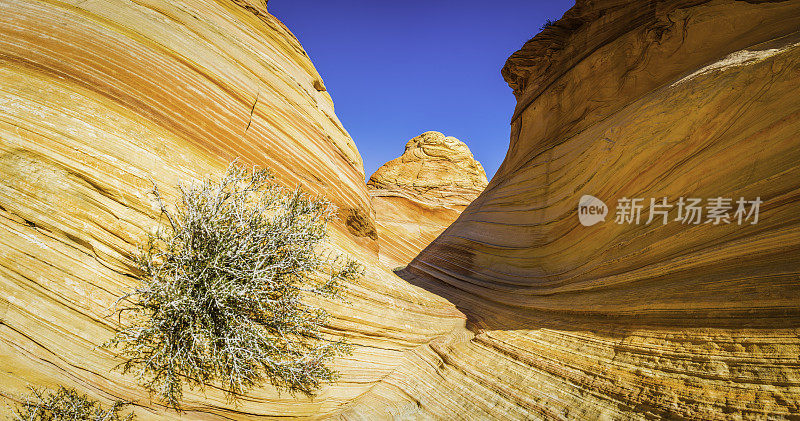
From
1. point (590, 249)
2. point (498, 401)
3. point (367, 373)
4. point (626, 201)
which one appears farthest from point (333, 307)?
point (626, 201)

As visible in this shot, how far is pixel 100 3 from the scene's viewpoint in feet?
15.6

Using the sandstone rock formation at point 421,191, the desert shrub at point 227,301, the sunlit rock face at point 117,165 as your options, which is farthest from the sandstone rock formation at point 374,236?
the sandstone rock formation at point 421,191

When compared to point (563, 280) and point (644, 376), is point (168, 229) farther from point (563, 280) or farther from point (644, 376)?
point (563, 280)

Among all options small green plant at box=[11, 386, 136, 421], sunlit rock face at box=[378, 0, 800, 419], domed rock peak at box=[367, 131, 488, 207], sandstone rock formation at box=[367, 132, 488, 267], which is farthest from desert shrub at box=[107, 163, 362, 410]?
domed rock peak at box=[367, 131, 488, 207]

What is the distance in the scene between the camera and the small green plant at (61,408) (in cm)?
306

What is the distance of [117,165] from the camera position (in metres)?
3.83

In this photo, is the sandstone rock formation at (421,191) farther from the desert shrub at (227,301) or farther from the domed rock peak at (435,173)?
the desert shrub at (227,301)

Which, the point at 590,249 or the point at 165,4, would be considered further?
the point at 590,249

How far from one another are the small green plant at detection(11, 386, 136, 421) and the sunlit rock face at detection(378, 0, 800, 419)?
288cm

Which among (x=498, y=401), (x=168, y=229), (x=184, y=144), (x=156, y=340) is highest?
(x=184, y=144)

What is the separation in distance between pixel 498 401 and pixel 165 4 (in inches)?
298

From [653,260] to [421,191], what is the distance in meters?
17.0

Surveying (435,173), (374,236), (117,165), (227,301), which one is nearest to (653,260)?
(374,236)

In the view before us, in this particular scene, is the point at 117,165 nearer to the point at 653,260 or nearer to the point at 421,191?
the point at 653,260
